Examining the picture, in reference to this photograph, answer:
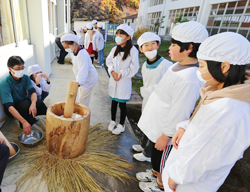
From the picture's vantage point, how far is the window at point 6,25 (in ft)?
8.32

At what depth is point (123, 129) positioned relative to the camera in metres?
2.62

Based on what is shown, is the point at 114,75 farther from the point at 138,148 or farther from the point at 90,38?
the point at 90,38

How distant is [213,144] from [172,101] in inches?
19.6

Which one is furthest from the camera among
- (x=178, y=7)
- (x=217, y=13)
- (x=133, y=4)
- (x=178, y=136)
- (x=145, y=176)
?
(x=133, y=4)

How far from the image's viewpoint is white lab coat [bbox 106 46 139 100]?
7.70ft

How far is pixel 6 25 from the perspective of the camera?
269 cm

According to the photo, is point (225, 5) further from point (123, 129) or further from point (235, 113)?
point (235, 113)

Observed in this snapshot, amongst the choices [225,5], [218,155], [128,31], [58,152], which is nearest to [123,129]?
[58,152]

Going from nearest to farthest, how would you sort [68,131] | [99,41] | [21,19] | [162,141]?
[162,141] → [68,131] → [21,19] → [99,41]

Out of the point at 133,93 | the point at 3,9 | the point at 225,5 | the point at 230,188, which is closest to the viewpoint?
the point at 230,188

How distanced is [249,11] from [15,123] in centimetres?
1191

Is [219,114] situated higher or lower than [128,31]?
lower

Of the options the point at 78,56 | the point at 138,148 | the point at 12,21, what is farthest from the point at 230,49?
the point at 12,21

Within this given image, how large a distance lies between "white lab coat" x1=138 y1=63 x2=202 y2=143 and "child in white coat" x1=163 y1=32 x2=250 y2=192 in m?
0.23
